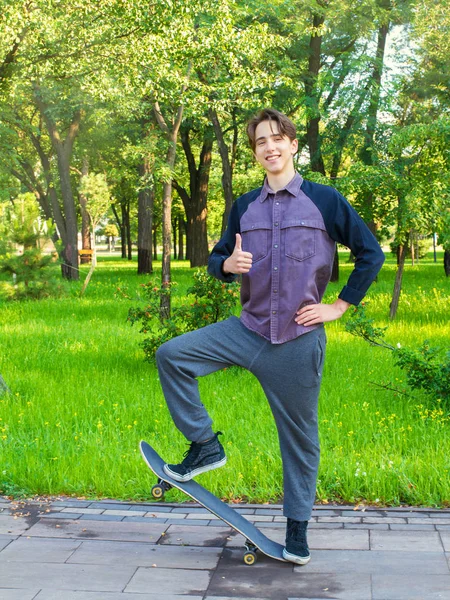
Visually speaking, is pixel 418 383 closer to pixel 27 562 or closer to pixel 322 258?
pixel 322 258

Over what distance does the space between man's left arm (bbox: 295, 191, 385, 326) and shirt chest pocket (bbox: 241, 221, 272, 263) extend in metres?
0.28

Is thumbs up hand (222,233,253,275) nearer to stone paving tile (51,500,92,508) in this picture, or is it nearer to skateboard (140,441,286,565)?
skateboard (140,441,286,565)

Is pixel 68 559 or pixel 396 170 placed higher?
pixel 396 170

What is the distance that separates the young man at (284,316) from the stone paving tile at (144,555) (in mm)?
415

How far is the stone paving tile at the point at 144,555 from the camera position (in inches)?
148

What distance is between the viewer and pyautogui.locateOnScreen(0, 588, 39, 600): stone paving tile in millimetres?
3348

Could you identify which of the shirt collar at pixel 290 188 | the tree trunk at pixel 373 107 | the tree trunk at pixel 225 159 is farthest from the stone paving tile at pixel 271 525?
the tree trunk at pixel 225 159

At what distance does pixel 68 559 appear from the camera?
12.5 ft

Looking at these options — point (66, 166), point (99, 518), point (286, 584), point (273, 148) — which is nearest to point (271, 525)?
point (286, 584)

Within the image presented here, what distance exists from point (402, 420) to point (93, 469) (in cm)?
271

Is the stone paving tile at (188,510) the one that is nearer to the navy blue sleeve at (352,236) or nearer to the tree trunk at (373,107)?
the navy blue sleeve at (352,236)

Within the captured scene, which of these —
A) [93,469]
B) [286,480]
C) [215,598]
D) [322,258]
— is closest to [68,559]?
[215,598]

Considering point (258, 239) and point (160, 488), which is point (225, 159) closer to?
point (258, 239)

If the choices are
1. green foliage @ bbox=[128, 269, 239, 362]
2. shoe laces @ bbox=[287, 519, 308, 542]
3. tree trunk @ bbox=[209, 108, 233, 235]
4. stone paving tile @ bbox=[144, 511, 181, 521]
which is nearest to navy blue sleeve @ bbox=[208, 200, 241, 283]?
shoe laces @ bbox=[287, 519, 308, 542]
